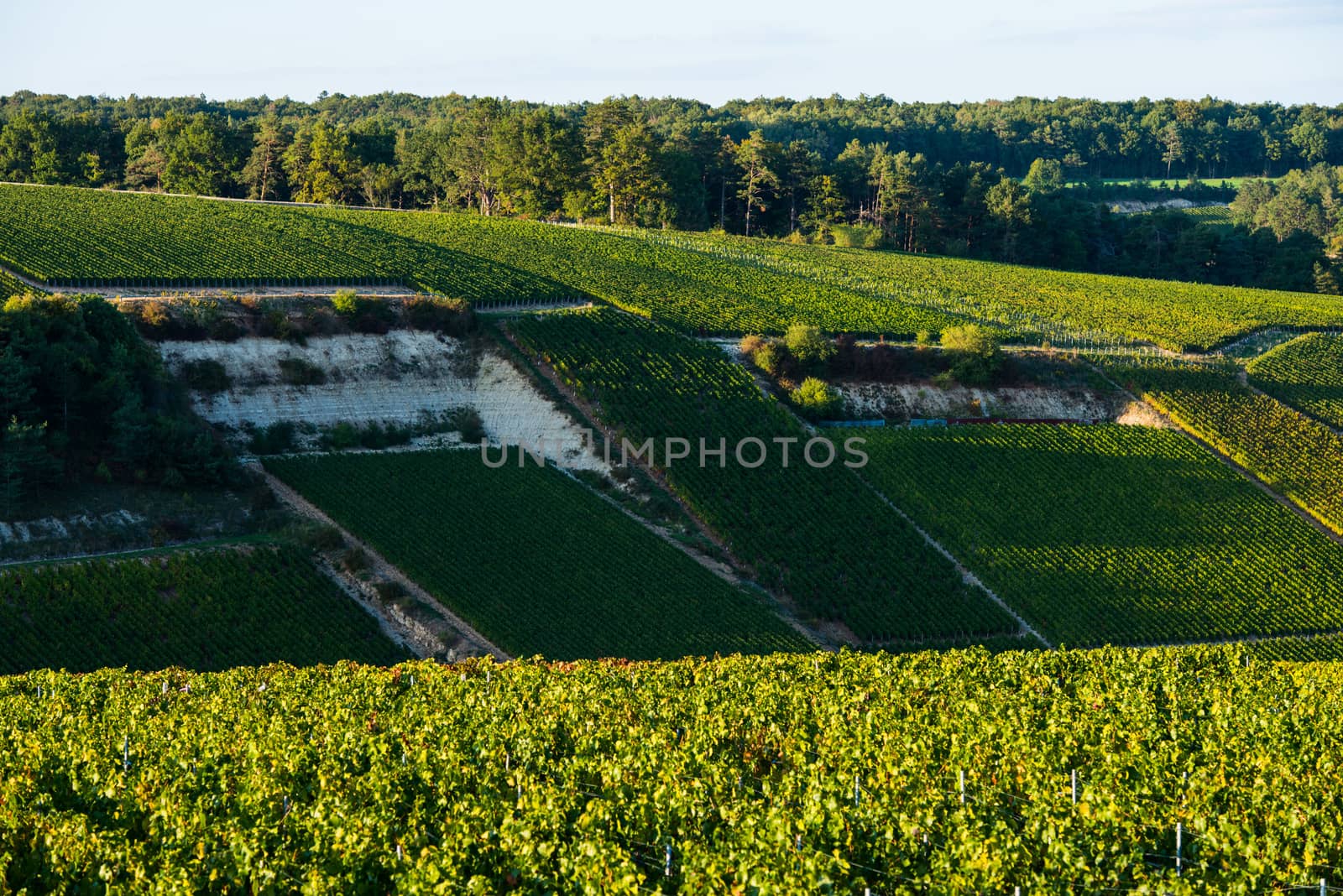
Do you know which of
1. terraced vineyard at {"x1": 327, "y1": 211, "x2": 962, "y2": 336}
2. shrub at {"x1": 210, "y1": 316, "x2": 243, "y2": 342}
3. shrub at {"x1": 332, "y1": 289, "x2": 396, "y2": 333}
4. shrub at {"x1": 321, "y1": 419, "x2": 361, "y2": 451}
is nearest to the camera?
shrub at {"x1": 321, "y1": 419, "x2": 361, "y2": 451}

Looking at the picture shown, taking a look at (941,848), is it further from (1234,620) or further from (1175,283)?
(1175,283)

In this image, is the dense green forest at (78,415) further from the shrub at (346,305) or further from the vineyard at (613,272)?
the vineyard at (613,272)

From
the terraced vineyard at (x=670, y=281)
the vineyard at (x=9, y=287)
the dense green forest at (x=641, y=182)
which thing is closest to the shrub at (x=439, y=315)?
the terraced vineyard at (x=670, y=281)

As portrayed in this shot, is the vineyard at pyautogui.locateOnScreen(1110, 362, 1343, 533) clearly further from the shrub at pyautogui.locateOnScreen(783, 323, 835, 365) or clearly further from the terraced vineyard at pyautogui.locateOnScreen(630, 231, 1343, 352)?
the shrub at pyautogui.locateOnScreen(783, 323, 835, 365)

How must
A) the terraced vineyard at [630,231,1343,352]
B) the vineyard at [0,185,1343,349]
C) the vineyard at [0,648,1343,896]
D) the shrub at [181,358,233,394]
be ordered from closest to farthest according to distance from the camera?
1. the vineyard at [0,648,1343,896]
2. the shrub at [181,358,233,394]
3. the vineyard at [0,185,1343,349]
4. the terraced vineyard at [630,231,1343,352]

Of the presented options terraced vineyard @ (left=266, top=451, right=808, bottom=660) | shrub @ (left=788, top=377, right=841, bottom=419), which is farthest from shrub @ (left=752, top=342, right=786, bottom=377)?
terraced vineyard @ (left=266, top=451, right=808, bottom=660)

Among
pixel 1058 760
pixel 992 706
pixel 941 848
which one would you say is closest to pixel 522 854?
pixel 941 848
